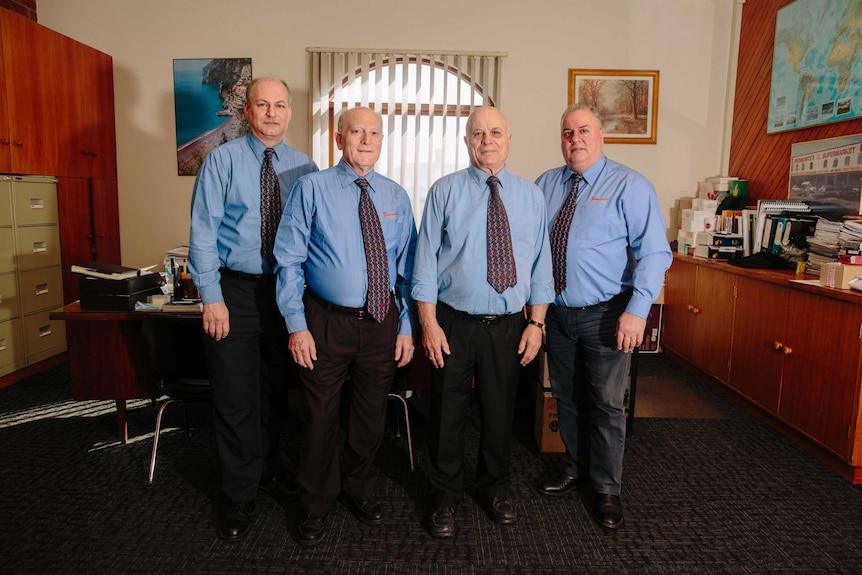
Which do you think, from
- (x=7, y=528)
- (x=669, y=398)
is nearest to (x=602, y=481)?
(x=669, y=398)

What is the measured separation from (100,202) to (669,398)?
471cm

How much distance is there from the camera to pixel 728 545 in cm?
223

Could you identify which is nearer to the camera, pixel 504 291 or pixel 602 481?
pixel 504 291

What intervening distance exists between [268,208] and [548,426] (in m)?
1.76

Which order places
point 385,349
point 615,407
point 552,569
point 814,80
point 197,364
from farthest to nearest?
1. point 814,80
2. point 197,364
3. point 615,407
4. point 385,349
5. point 552,569

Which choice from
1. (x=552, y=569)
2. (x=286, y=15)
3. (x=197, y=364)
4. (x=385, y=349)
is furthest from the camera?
(x=286, y=15)

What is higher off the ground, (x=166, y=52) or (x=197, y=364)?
(x=166, y=52)

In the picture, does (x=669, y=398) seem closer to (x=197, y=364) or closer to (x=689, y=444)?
(x=689, y=444)

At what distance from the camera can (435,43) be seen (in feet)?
15.9

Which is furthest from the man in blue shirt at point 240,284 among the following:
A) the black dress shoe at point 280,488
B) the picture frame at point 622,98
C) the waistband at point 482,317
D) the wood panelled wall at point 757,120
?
the wood panelled wall at point 757,120

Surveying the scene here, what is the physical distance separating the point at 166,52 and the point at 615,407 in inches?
180

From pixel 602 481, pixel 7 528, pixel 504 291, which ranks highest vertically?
pixel 504 291

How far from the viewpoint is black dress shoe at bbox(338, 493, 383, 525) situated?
2326mm

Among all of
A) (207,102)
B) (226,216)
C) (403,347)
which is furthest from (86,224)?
(403,347)
